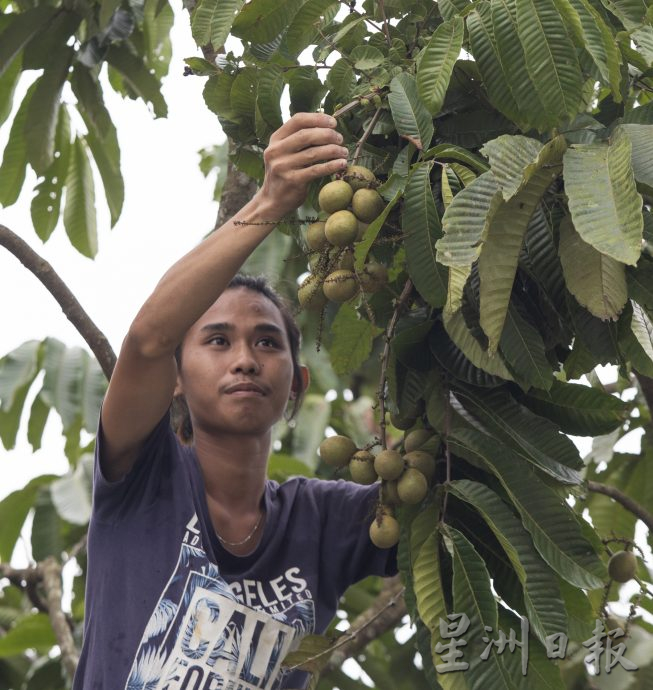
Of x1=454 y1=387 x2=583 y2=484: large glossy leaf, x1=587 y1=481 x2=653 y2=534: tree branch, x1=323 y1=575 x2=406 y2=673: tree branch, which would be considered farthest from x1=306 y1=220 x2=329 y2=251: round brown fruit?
x1=323 y1=575 x2=406 y2=673: tree branch

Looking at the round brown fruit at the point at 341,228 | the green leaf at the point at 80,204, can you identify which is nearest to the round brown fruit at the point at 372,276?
the round brown fruit at the point at 341,228

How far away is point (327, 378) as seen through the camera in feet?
10.7

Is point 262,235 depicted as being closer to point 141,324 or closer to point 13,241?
point 141,324

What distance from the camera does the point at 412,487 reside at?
5.48 feet

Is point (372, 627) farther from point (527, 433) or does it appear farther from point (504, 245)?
point (504, 245)

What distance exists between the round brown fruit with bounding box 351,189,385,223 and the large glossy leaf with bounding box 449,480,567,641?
0.39m

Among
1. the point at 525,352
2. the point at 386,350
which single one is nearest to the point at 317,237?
the point at 386,350

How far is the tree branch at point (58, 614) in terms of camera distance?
2.51 metres

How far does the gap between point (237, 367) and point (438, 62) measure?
A: 706mm

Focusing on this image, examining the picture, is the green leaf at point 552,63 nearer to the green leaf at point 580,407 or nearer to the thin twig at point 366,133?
the thin twig at point 366,133

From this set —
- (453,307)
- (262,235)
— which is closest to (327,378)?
(262,235)

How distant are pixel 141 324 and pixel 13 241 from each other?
1.59ft

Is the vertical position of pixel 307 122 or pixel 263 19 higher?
pixel 263 19

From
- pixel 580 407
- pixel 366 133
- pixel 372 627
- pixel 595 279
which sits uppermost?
pixel 366 133
